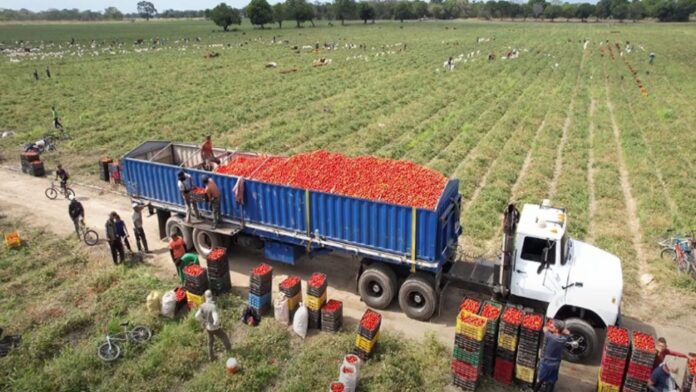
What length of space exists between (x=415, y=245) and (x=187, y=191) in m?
7.03

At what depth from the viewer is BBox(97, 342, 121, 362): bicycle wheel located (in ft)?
35.4

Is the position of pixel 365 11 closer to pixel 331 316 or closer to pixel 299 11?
pixel 299 11

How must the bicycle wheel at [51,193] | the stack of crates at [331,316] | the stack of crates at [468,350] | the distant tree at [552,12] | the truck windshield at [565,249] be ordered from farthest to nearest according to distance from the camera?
the distant tree at [552,12], the bicycle wheel at [51,193], the stack of crates at [331,316], the truck windshield at [565,249], the stack of crates at [468,350]

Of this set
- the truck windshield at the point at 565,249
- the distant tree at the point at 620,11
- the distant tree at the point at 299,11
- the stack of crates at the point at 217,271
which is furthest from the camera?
the distant tree at the point at 620,11

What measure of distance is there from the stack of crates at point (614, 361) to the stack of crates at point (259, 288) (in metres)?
7.44

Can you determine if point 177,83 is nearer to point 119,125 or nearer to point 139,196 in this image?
point 119,125

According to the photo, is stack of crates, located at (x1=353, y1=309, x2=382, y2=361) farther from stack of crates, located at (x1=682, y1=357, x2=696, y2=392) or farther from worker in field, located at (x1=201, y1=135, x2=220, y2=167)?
worker in field, located at (x1=201, y1=135, x2=220, y2=167)

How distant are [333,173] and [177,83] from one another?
39.8 metres

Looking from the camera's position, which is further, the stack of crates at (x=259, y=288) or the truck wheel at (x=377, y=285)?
the truck wheel at (x=377, y=285)

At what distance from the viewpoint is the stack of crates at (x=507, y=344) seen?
385 inches

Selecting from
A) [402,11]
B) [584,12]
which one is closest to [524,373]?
[402,11]

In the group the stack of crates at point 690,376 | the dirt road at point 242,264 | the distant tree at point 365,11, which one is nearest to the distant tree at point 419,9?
the distant tree at point 365,11

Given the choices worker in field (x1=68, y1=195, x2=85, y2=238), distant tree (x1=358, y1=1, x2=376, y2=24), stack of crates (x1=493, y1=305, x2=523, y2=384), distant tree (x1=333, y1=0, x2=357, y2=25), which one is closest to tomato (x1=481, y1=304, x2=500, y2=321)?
stack of crates (x1=493, y1=305, x2=523, y2=384)

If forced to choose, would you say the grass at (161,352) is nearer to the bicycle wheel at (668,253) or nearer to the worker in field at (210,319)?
the worker in field at (210,319)
